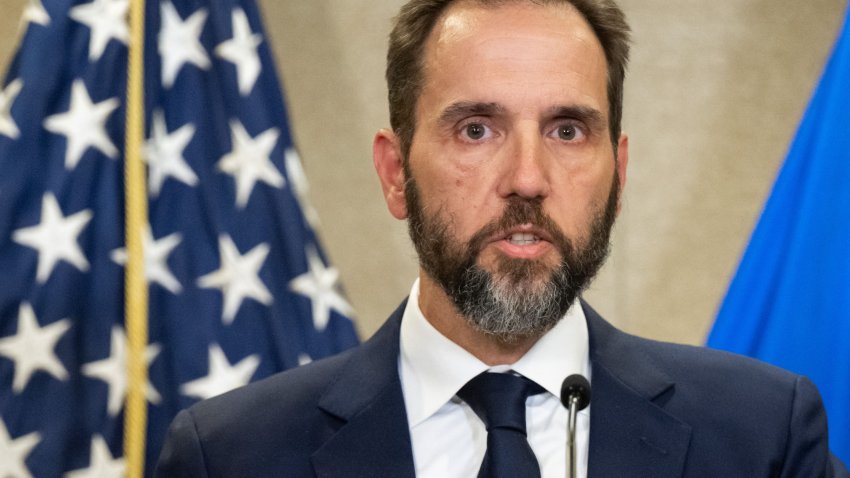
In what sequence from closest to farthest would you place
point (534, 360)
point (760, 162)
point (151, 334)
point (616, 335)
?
point (534, 360) < point (616, 335) < point (151, 334) < point (760, 162)

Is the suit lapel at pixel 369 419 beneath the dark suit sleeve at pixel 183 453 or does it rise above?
above

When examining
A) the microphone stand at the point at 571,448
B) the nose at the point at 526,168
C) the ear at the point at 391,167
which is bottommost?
the microphone stand at the point at 571,448

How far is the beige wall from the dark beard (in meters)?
1.65

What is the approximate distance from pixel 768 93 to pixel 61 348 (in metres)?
2.25

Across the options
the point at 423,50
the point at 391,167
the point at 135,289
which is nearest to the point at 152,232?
the point at 135,289

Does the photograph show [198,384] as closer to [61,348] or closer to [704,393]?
[61,348]

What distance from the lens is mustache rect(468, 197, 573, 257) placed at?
176cm

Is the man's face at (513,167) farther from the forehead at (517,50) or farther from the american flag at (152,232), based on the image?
the american flag at (152,232)

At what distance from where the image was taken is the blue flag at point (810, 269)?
2.53 m

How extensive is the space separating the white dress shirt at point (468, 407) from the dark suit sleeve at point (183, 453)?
0.39 meters

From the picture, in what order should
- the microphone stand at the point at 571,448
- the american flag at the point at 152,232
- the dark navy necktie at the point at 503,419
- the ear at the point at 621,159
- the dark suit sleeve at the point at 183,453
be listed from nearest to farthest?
the microphone stand at the point at 571,448
the dark navy necktie at the point at 503,419
the dark suit sleeve at the point at 183,453
the ear at the point at 621,159
the american flag at the point at 152,232

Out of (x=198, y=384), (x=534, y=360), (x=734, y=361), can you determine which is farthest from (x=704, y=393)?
(x=198, y=384)

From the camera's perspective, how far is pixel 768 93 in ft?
11.4

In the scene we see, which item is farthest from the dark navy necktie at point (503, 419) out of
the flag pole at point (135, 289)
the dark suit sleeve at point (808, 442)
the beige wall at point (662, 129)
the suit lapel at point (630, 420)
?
the beige wall at point (662, 129)
